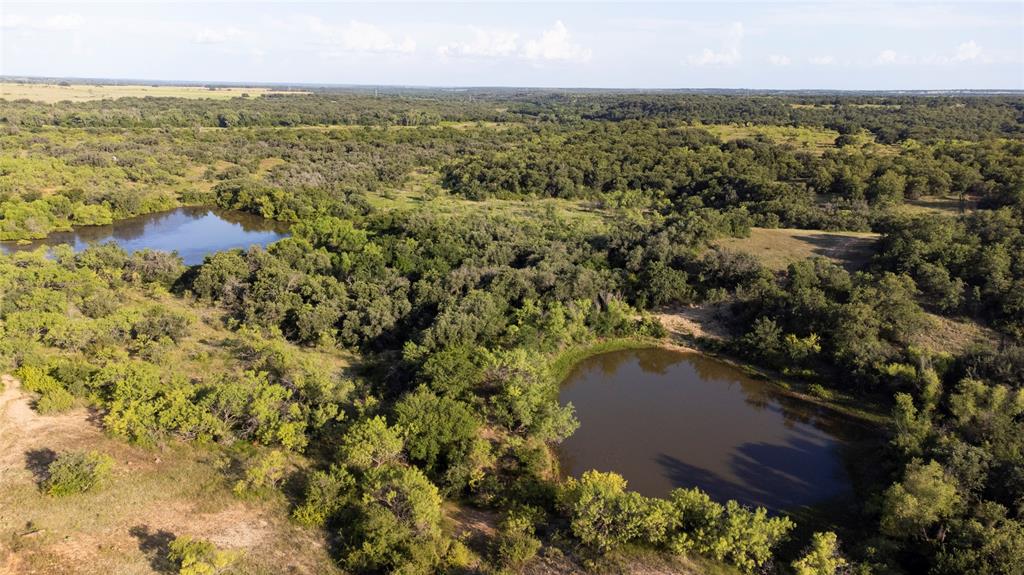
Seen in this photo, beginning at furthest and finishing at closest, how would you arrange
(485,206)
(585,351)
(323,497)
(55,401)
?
(485,206)
(585,351)
(55,401)
(323,497)

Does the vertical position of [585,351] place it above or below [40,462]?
below

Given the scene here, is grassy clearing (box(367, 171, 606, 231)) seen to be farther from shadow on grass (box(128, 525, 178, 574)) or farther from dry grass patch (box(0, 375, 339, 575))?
shadow on grass (box(128, 525, 178, 574))

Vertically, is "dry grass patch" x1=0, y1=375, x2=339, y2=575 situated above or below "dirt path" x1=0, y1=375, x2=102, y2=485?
below

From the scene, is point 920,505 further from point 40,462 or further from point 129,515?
point 40,462

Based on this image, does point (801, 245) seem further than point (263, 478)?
Yes

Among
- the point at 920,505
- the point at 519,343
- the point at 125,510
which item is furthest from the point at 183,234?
the point at 920,505

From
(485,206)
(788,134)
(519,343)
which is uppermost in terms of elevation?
(788,134)

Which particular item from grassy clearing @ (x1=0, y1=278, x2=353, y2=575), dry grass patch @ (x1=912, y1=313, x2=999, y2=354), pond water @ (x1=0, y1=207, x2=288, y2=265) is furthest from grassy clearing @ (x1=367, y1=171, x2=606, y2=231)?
grassy clearing @ (x1=0, y1=278, x2=353, y2=575)
